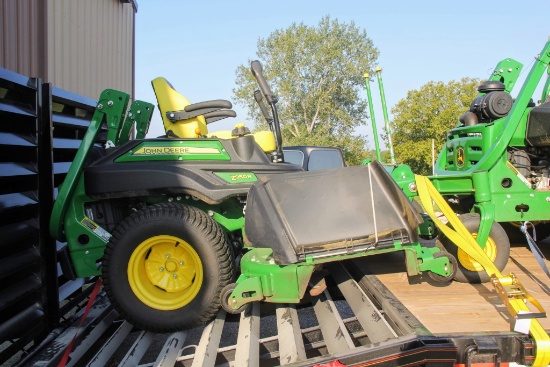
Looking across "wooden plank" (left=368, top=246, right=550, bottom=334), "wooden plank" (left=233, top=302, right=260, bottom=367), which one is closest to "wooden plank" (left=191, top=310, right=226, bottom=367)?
"wooden plank" (left=233, top=302, right=260, bottom=367)

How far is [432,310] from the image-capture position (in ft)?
8.63

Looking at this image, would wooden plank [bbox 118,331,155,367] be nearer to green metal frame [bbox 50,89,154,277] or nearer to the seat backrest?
green metal frame [bbox 50,89,154,277]

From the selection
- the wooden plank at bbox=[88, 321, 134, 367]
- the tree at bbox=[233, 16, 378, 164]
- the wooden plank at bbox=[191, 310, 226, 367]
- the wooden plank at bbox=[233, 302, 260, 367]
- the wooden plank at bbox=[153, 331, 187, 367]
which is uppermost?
the tree at bbox=[233, 16, 378, 164]

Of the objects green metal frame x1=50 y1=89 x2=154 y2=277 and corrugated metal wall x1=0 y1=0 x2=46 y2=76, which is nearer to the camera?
green metal frame x1=50 y1=89 x2=154 y2=277

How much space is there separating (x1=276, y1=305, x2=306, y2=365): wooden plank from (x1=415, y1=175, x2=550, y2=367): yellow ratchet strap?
980mm

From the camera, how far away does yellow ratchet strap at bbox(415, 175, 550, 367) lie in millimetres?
2064

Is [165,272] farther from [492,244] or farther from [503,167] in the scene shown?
[503,167]

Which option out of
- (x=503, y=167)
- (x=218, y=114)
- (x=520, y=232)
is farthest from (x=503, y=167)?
(x=218, y=114)

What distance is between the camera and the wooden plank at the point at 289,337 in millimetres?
2340

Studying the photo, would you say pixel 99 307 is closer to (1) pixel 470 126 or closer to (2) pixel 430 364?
(2) pixel 430 364

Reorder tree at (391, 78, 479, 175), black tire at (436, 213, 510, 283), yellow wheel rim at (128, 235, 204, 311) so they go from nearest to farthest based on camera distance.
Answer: yellow wheel rim at (128, 235, 204, 311) < black tire at (436, 213, 510, 283) < tree at (391, 78, 479, 175)

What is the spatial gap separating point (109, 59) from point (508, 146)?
26.5 ft

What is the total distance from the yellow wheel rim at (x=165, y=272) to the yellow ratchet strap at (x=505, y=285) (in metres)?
1.49

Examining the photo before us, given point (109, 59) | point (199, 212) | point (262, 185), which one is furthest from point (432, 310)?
point (109, 59)
